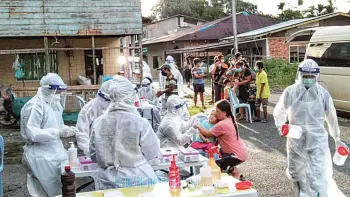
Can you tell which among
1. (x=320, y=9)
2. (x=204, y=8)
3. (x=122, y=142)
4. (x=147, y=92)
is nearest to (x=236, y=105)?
(x=147, y=92)

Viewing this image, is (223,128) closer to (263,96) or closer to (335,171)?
(335,171)

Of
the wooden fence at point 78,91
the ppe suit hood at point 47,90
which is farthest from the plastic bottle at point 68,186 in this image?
the wooden fence at point 78,91

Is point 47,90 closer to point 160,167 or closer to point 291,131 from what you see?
point 160,167

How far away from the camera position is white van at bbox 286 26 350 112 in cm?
1125

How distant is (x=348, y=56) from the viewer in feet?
36.6

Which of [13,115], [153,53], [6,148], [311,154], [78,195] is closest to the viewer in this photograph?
[78,195]

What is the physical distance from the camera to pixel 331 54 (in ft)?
38.9

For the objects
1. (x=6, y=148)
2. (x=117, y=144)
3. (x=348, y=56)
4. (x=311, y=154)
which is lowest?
(x=6, y=148)

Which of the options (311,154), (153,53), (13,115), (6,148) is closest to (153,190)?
(311,154)

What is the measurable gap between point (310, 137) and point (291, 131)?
9.3 inches

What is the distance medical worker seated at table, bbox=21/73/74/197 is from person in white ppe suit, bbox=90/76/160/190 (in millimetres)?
1072

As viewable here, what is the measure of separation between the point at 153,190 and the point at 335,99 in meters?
9.24

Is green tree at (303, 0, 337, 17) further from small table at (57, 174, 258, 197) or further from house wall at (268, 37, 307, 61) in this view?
small table at (57, 174, 258, 197)

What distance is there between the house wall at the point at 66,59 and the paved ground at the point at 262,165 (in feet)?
17.3
